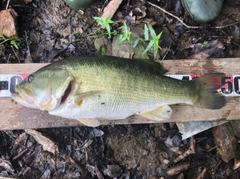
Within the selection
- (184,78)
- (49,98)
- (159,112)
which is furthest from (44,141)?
(184,78)

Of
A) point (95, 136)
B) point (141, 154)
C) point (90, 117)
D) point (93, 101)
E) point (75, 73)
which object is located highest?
point (75, 73)

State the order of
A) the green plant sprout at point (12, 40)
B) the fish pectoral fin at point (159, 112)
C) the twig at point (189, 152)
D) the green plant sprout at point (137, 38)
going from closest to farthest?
1. the fish pectoral fin at point (159, 112)
2. the green plant sprout at point (137, 38)
3. the twig at point (189, 152)
4. the green plant sprout at point (12, 40)

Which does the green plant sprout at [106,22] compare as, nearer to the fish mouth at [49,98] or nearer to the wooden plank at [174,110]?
the wooden plank at [174,110]

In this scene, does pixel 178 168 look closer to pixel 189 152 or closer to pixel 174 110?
pixel 189 152

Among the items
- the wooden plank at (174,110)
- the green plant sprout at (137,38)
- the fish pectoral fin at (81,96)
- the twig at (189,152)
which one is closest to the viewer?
the fish pectoral fin at (81,96)

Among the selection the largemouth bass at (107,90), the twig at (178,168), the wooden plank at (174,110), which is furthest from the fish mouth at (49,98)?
the twig at (178,168)

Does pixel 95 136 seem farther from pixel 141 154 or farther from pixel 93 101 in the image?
pixel 93 101

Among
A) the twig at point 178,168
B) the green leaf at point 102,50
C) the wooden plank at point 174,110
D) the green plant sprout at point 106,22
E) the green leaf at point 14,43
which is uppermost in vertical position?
the green plant sprout at point 106,22

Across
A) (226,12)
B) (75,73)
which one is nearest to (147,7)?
(226,12)
